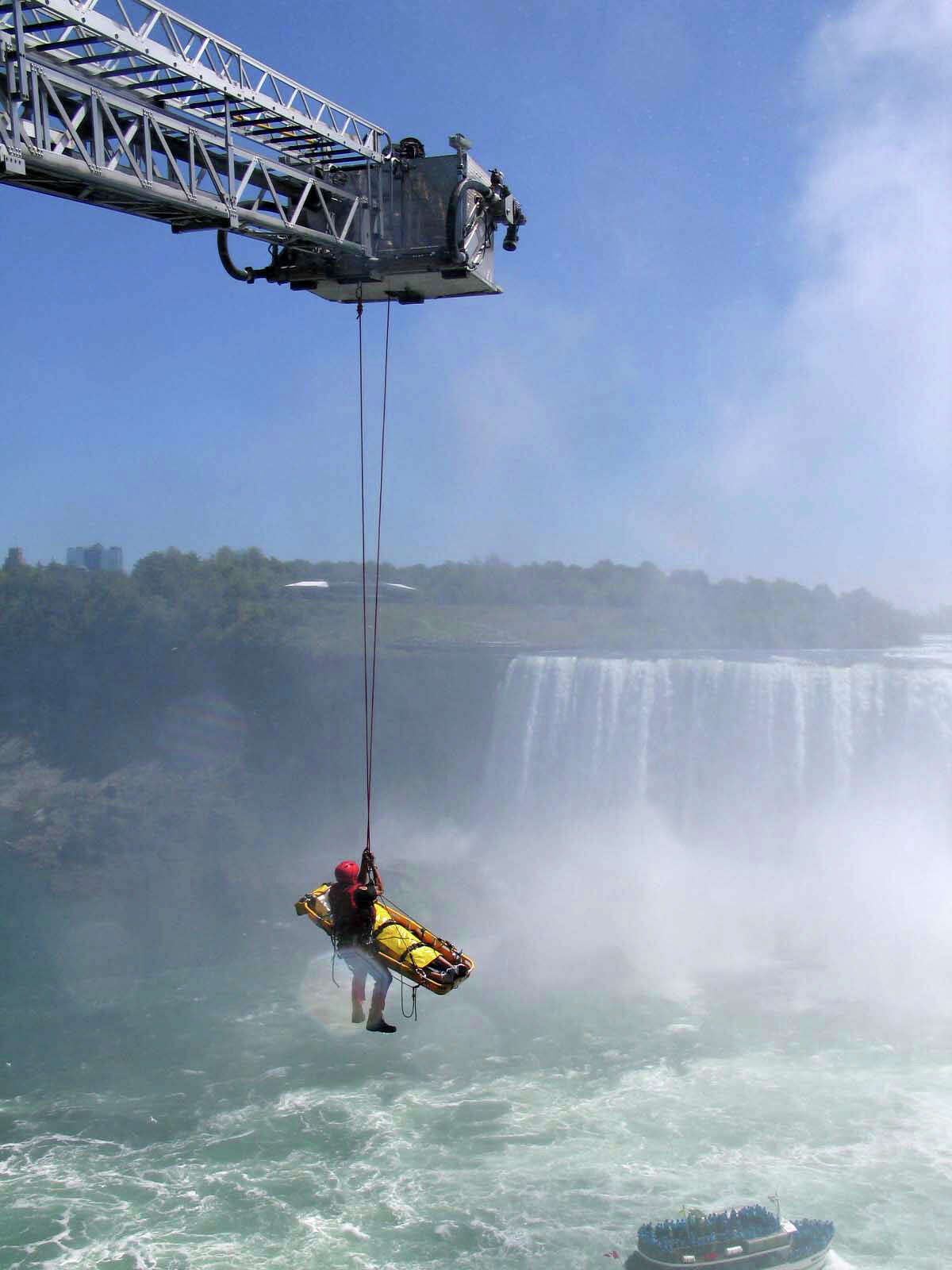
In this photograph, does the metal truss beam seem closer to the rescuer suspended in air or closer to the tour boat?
the rescuer suspended in air

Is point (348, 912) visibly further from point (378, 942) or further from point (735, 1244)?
point (735, 1244)

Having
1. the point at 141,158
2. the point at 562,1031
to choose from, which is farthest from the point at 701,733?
the point at 141,158

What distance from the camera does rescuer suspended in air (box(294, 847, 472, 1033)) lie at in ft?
26.6

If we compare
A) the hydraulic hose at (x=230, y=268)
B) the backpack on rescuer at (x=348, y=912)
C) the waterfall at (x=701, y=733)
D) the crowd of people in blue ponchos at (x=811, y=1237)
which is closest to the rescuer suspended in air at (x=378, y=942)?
the backpack on rescuer at (x=348, y=912)

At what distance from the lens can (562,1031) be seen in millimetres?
21297

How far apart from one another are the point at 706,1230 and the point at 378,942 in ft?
28.5

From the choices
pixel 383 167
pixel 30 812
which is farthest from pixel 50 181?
pixel 30 812

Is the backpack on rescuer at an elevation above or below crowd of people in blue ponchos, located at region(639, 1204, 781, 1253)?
above

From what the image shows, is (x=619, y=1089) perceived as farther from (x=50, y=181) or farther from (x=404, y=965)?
(x=50, y=181)

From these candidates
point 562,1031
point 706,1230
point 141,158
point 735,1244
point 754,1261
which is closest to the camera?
point 141,158

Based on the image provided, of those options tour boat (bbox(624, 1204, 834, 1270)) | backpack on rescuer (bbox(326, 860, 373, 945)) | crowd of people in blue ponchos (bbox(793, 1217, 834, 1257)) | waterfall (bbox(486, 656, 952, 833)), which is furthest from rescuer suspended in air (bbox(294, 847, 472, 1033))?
waterfall (bbox(486, 656, 952, 833))

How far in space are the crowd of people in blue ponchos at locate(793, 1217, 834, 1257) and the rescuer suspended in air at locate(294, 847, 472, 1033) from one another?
8.43 metres

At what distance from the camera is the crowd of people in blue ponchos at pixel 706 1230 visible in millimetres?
13422

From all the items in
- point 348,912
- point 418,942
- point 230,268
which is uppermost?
point 230,268
